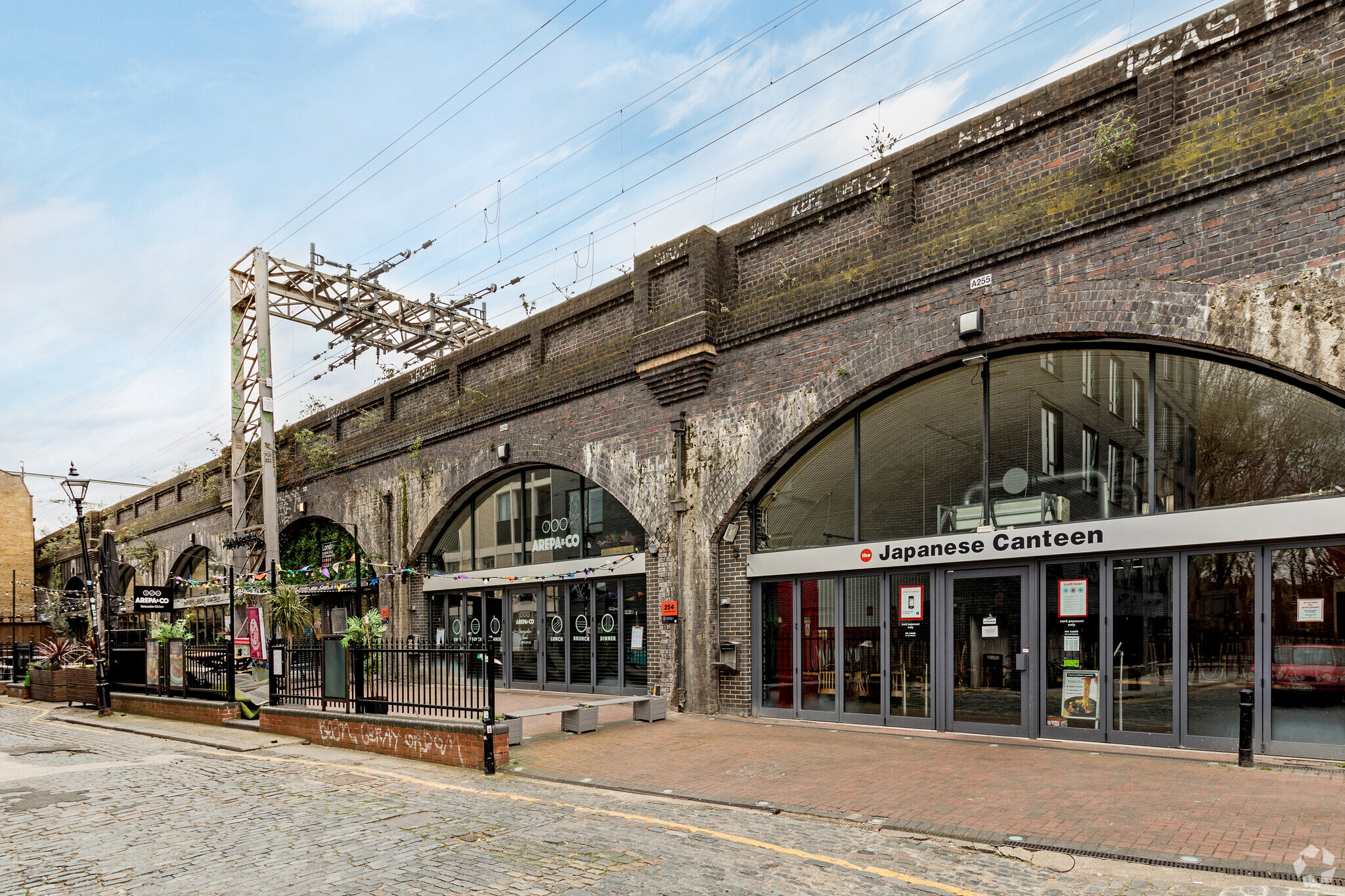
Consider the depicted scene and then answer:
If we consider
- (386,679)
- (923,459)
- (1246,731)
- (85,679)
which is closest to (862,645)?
(923,459)

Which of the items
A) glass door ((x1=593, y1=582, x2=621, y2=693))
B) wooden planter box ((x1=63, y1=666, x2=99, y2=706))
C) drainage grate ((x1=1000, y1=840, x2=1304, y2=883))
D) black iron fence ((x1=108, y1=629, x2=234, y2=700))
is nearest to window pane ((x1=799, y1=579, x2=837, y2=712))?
glass door ((x1=593, y1=582, x2=621, y2=693))

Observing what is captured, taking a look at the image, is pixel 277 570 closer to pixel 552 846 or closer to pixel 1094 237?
pixel 552 846

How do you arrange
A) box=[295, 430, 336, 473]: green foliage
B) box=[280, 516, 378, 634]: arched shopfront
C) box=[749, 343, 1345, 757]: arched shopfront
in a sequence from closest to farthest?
box=[749, 343, 1345, 757]: arched shopfront, box=[280, 516, 378, 634]: arched shopfront, box=[295, 430, 336, 473]: green foliage

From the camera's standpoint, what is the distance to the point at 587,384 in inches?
659

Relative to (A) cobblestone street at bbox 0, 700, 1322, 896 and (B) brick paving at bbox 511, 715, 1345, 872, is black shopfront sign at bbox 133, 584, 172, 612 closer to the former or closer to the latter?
(A) cobblestone street at bbox 0, 700, 1322, 896

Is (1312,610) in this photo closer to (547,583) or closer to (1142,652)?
(1142,652)

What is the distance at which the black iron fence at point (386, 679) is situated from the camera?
10.6m

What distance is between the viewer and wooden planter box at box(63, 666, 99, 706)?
61.1 feet

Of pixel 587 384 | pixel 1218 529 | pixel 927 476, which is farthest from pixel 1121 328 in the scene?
pixel 587 384

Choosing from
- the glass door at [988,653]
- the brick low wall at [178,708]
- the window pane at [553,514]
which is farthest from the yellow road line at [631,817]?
the window pane at [553,514]

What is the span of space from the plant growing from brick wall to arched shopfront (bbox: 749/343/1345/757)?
2135 mm

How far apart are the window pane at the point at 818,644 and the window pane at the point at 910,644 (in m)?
1.00

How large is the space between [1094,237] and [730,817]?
778 centimetres

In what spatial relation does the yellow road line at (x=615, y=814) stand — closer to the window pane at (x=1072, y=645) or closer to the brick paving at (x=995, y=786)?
the brick paving at (x=995, y=786)
